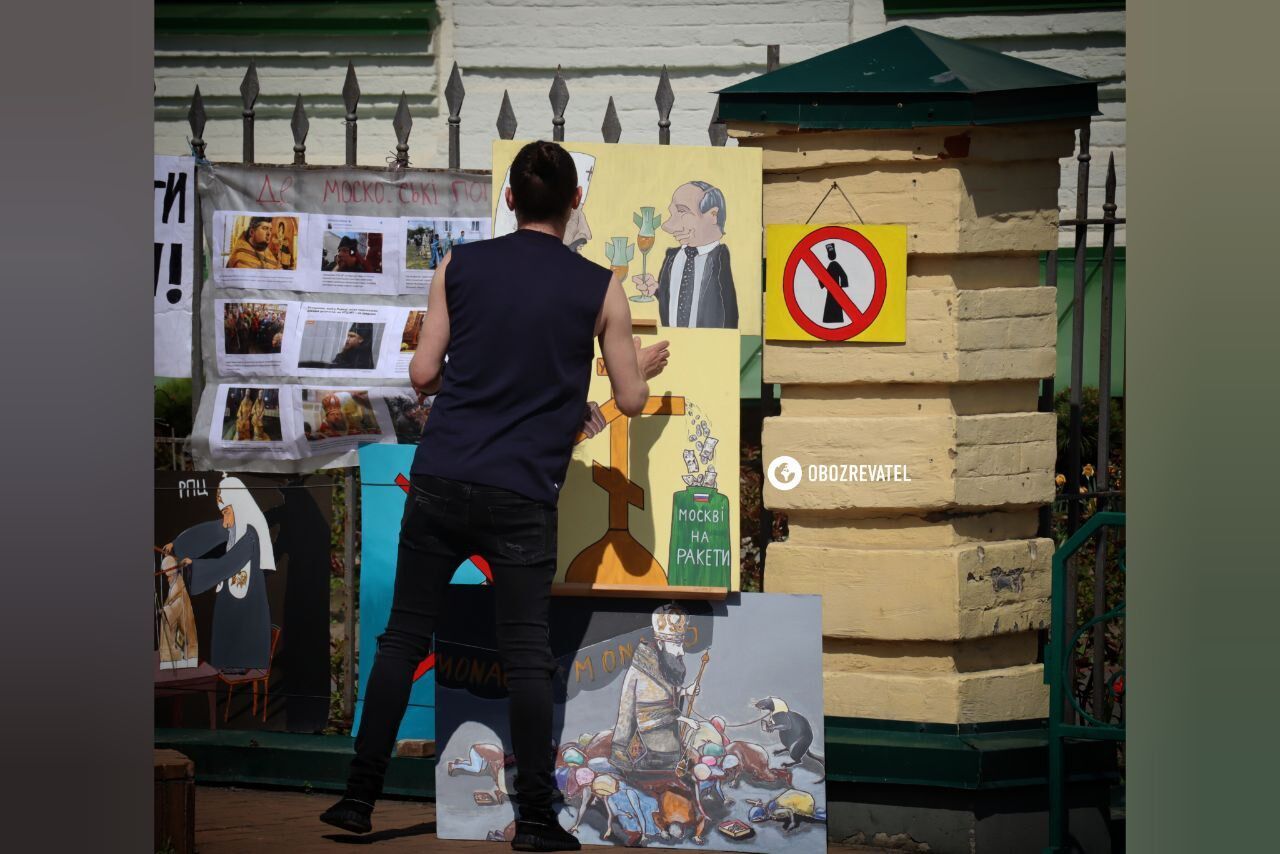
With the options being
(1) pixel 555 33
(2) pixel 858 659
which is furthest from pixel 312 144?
(2) pixel 858 659

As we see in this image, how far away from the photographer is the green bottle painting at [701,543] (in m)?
4.77

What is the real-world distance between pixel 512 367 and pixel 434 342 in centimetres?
28

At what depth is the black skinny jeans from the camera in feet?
14.4

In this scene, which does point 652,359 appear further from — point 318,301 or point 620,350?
point 318,301

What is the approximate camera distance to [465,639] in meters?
4.82

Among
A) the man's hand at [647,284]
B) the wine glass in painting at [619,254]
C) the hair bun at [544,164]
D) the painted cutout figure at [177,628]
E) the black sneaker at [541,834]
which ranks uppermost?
the hair bun at [544,164]

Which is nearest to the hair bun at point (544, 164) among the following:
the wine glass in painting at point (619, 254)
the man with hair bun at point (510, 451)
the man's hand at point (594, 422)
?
the man with hair bun at point (510, 451)

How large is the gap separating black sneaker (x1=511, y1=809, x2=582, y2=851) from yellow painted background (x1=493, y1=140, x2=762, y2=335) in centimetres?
164

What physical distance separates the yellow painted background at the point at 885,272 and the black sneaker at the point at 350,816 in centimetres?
209

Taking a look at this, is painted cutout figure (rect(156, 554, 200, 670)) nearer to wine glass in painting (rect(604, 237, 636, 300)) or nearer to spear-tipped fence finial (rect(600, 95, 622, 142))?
wine glass in painting (rect(604, 237, 636, 300))

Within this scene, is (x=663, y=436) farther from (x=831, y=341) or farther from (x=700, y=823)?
(x=700, y=823)

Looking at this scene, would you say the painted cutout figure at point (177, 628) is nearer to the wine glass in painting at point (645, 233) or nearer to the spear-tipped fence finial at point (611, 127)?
the wine glass in painting at point (645, 233)

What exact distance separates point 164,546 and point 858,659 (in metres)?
2.69

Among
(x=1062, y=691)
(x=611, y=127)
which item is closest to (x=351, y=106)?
(x=611, y=127)
